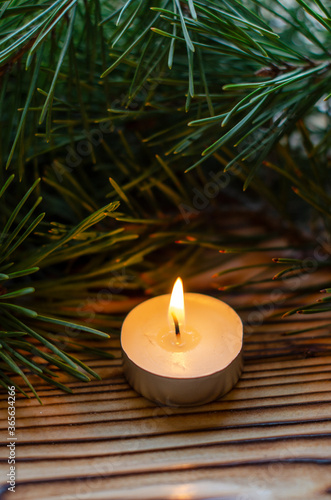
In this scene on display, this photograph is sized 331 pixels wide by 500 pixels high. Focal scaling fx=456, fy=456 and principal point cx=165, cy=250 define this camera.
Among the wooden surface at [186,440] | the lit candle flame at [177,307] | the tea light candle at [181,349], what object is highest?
the lit candle flame at [177,307]

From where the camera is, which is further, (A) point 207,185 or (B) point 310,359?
(A) point 207,185

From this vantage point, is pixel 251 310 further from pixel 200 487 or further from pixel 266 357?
pixel 200 487

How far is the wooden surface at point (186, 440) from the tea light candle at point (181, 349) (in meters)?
0.02

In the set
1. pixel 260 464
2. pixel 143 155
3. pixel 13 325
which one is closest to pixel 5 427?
pixel 13 325

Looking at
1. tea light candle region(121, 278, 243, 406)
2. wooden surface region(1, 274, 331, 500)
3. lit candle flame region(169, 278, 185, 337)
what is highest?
lit candle flame region(169, 278, 185, 337)

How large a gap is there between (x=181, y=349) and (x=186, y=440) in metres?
0.07

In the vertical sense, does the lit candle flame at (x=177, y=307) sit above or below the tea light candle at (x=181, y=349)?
above

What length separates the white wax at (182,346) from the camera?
1.04 feet

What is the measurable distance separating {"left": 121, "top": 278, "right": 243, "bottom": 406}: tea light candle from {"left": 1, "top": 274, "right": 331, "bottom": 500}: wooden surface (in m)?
0.02

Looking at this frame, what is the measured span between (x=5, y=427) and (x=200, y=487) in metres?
0.14

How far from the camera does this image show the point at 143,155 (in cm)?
46

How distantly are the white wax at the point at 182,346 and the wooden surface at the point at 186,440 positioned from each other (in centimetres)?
2

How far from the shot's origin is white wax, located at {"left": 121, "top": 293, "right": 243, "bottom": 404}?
1.04 ft

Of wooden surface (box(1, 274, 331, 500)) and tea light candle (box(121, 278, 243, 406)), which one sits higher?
tea light candle (box(121, 278, 243, 406))
